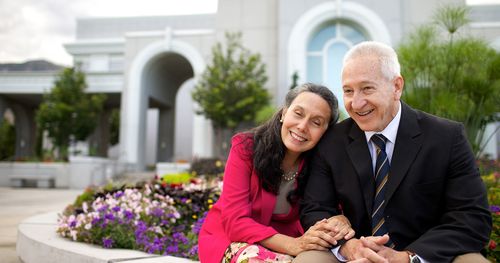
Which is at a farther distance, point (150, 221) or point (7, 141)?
point (7, 141)

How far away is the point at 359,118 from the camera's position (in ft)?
6.68

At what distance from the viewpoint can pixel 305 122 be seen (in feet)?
7.20

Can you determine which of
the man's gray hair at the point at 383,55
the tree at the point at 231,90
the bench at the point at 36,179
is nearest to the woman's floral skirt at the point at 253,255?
the man's gray hair at the point at 383,55

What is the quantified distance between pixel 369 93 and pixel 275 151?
64 cm

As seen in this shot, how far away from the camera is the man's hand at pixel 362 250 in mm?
1753

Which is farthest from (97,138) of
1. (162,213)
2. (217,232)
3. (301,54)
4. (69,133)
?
(217,232)

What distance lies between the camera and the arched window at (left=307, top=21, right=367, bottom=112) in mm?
15406

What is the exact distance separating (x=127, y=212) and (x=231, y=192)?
2012mm

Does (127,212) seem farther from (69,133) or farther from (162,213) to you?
(69,133)

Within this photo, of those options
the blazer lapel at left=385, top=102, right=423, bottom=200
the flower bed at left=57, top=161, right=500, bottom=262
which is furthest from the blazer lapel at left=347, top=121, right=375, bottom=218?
the flower bed at left=57, top=161, right=500, bottom=262

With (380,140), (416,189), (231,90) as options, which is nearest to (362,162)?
(380,140)

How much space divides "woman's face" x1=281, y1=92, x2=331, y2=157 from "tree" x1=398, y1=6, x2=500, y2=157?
2.80m

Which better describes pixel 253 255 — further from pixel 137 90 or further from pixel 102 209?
pixel 137 90

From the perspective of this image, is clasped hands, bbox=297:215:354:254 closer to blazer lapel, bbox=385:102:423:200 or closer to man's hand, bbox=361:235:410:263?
man's hand, bbox=361:235:410:263
